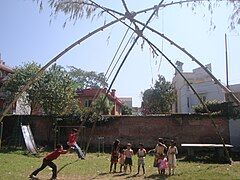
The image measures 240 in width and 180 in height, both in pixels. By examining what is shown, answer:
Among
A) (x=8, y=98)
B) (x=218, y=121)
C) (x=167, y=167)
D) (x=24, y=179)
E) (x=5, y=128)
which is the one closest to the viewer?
(x=24, y=179)

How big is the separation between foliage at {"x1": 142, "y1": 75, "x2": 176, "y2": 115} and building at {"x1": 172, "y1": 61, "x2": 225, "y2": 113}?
1265 mm

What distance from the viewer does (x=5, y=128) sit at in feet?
92.8

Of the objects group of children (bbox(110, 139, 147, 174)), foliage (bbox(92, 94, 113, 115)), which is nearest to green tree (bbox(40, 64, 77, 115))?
foliage (bbox(92, 94, 113, 115))

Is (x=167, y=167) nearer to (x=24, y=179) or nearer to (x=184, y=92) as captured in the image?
(x=24, y=179)

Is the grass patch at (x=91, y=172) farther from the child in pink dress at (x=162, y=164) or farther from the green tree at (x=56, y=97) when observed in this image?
the green tree at (x=56, y=97)

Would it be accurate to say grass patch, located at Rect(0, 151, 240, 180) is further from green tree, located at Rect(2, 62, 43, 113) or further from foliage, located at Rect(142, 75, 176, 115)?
foliage, located at Rect(142, 75, 176, 115)

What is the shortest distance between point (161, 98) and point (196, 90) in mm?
5529

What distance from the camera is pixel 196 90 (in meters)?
40.9

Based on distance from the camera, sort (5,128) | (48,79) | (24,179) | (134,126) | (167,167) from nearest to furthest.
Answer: (24,179) < (167,167) < (134,126) < (5,128) < (48,79)

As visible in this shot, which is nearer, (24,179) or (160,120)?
(24,179)

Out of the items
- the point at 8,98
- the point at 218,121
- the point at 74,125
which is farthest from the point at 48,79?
the point at 218,121

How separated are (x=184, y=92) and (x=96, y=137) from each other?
68.1 ft

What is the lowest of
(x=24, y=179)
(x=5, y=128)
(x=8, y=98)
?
(x=24, y=179)

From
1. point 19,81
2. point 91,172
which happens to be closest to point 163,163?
point 91,172
